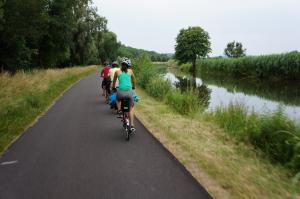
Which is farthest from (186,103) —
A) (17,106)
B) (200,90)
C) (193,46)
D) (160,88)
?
(193,46)

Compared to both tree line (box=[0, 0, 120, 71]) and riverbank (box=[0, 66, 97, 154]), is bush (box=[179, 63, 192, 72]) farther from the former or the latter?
riverbank (box=[0, 66, 97, 154])

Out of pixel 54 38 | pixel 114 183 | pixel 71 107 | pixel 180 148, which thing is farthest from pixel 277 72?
pixel 114 183

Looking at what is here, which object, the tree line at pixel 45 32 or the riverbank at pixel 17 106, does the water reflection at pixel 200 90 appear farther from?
the tree line at pixel 45 32

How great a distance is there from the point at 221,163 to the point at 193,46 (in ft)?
304

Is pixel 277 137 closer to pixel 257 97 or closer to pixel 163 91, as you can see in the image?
pixel 163 91

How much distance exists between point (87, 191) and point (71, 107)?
11.2 metres

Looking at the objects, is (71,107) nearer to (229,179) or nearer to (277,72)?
(229,179)

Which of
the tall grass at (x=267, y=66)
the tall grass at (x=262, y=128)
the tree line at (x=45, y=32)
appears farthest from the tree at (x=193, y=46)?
the tall grass at (x=262, y=128)

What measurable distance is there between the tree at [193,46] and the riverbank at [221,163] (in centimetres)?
8718

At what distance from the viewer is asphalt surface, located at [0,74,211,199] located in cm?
556

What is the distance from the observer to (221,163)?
704 cm

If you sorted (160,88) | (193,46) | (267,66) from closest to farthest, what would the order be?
(160,88)
(267,66)
(193,46)

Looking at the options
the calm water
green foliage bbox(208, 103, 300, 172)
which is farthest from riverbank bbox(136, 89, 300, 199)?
the calm water

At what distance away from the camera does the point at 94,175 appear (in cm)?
638
